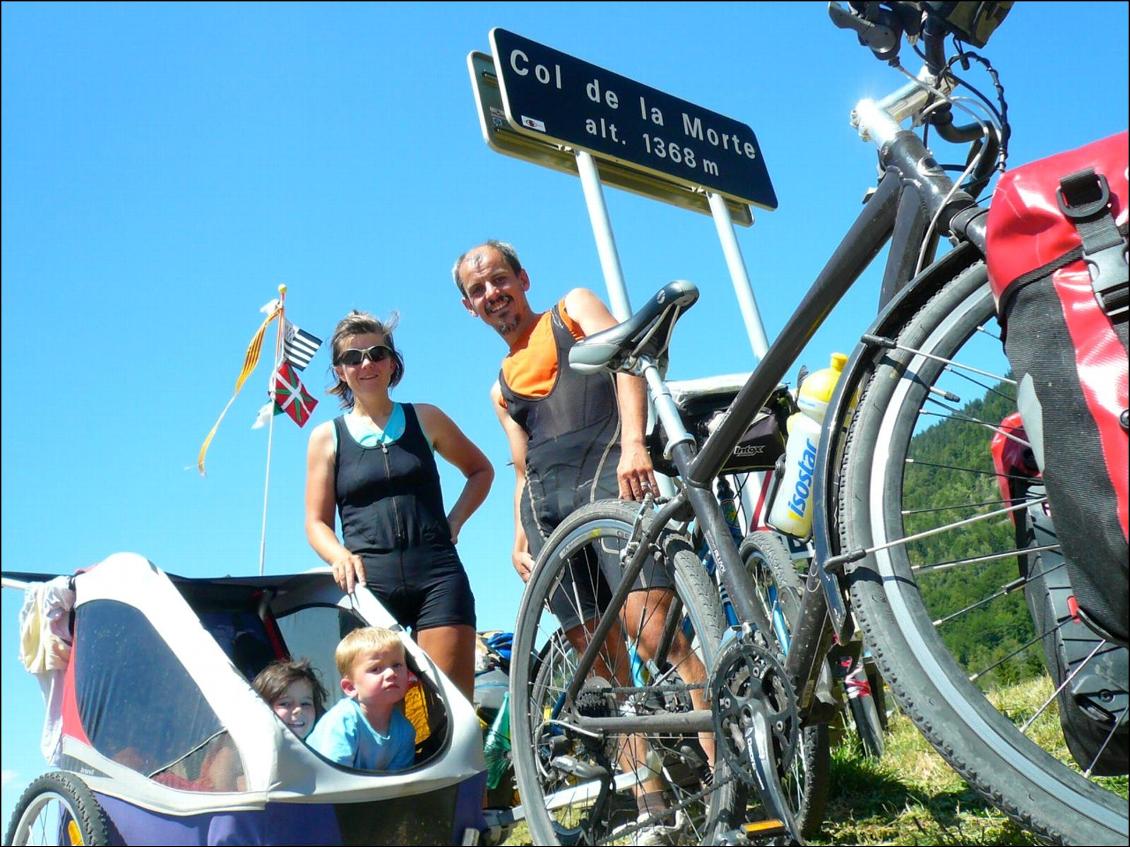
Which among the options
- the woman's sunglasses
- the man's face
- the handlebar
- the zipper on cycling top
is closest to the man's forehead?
the man's face

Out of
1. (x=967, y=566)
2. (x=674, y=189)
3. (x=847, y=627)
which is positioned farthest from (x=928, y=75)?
(x=674, y=189)

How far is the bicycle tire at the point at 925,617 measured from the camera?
1.26 m

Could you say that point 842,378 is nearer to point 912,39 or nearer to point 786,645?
point 912,39

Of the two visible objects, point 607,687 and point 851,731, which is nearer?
point 607,687

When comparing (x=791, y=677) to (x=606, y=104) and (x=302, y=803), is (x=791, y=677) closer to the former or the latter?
(x=302, y=803)

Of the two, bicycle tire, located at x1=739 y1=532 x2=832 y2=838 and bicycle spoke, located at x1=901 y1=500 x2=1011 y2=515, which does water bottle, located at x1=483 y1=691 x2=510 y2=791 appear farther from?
bicycle spoke, located at x1=901 y1=500 x2=1011 y2=515

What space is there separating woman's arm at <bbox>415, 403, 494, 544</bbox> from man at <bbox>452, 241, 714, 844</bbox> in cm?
28

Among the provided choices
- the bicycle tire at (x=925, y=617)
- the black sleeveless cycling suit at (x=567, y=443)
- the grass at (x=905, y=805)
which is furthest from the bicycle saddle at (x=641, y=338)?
the grass at (x=905, y=805)

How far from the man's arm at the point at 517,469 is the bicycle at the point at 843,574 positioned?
896 millimetres

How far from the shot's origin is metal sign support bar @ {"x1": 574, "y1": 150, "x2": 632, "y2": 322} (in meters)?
4.97

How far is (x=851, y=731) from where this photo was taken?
12.8 ft

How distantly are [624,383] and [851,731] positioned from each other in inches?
79.0

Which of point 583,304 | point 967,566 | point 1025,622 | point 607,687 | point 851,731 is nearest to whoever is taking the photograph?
point 967,566

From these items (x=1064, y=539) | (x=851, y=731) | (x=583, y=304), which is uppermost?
(x=583, y=304)
